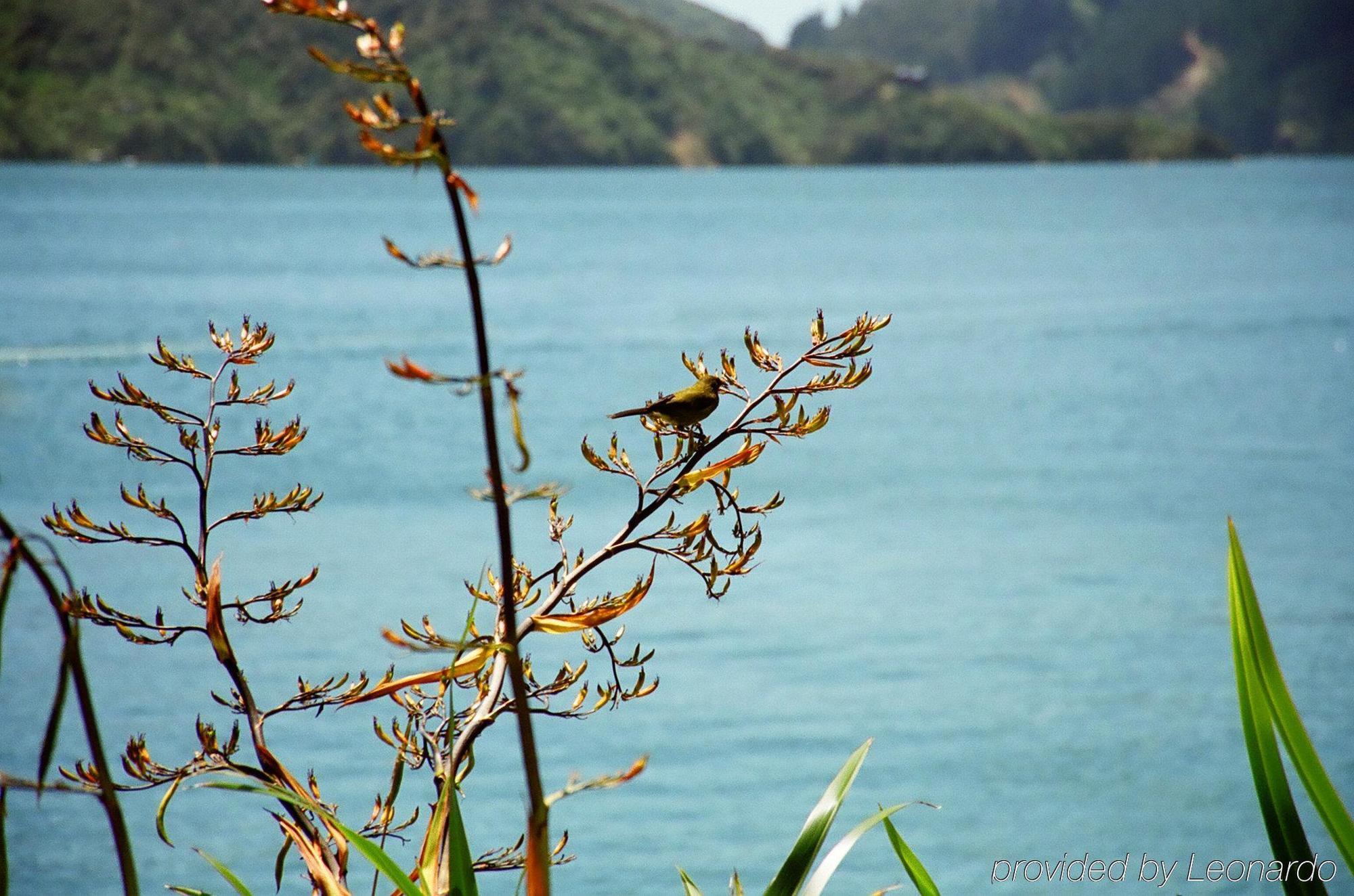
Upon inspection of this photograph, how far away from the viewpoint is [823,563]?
15.0 m

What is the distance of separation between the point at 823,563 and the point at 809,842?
13.9 m

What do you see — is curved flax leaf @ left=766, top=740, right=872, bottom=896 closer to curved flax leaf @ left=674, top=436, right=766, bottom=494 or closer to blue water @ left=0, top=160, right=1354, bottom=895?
curved flax leaf @ left=674, top=436, right=766, bottom=494

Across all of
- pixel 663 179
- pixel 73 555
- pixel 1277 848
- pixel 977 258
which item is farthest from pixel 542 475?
pixel 663 179

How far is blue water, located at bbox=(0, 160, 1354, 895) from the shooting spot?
384 inches

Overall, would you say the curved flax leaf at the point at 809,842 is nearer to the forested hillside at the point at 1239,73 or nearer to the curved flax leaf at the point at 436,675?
the curved flax leaf at the point at 436,675

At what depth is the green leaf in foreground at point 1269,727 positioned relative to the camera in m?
1.21

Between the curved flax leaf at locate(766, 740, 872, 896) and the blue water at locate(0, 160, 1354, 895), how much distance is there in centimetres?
46

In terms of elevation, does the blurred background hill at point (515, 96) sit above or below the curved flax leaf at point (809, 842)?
above

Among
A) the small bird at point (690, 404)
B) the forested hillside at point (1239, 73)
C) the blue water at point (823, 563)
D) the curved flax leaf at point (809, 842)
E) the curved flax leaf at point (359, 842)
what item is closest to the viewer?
the curved flax leaf at point (359, 842)

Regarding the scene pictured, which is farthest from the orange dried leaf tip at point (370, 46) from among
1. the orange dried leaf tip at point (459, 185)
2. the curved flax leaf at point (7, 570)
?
the curved flax leaf at point (7, 570)

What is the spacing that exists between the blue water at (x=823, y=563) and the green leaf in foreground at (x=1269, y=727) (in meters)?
0.80

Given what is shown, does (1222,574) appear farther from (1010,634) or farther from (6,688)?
(6,688)

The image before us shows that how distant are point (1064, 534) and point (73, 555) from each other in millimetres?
10928

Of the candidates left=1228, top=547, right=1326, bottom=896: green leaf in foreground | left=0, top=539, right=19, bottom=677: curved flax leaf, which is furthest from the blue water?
left=0, top=539, right=19, bottom=677: curved flax leaf
